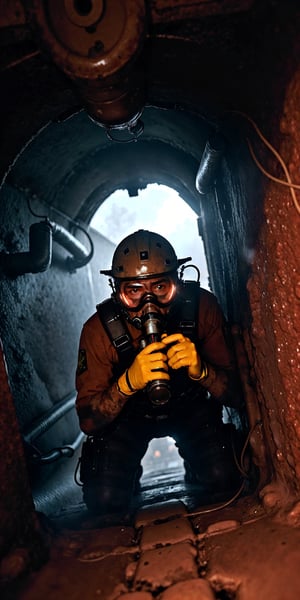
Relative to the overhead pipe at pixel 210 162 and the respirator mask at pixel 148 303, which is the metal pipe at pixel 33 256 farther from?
the overhead pipe at pixel 210 162

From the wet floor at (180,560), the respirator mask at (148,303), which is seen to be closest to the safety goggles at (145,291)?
the respirator mask at (148,303)

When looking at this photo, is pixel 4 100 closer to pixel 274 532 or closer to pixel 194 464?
pixel 274 532

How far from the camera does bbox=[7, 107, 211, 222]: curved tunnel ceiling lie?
151 inches

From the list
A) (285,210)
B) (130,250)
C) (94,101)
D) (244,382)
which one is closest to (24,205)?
(130,250)

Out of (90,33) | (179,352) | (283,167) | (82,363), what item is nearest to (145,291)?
(179,352)

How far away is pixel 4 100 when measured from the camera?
2057 millimetres

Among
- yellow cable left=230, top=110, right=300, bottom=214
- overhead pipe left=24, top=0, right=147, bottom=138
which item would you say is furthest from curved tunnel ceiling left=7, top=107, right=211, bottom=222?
overhead pipe left=24, top=0, right=147, bottom=138

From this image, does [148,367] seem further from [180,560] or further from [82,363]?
[180,560]

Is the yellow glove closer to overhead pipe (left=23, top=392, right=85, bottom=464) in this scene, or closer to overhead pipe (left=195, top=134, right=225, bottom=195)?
overhead pipe (left=195, top=134, right=225, bottom=195)

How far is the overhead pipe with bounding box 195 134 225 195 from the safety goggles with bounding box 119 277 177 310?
0.93 meters

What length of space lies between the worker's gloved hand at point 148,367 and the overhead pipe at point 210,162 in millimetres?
1384

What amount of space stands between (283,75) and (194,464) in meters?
3.02

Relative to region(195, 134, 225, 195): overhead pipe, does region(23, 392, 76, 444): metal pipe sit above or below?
below

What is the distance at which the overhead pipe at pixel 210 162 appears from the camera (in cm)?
264
